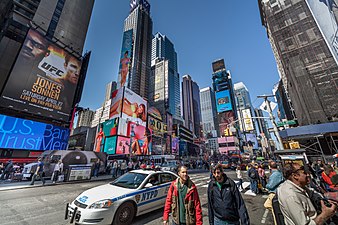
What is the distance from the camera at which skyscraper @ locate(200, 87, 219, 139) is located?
163 meters

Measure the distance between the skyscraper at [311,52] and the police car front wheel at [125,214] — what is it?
26.0m

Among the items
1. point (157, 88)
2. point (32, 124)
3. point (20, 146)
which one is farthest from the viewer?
point (157, 88)

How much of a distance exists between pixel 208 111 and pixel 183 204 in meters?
175

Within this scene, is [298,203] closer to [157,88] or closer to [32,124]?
[32,124]

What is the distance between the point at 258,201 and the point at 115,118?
43850 millimetres

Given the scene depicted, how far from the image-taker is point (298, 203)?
1.77 m

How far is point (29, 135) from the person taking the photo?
75.8ft

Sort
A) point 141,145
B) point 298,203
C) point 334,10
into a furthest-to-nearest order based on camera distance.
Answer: point 141,145, point 334,10, point 298,203

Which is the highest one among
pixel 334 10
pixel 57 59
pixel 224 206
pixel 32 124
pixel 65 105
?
pixel 57 59

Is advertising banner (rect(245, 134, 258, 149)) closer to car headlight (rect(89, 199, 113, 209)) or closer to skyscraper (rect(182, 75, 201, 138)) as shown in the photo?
skyscraper (rect(182, 75, 201, 138))

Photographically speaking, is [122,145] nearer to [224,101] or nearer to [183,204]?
[183,204]

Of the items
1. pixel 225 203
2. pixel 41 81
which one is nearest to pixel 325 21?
pixel 225 203

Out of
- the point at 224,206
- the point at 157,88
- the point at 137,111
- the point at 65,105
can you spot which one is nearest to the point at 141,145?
the point at 137,111

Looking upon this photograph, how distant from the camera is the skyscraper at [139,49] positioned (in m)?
95.0
